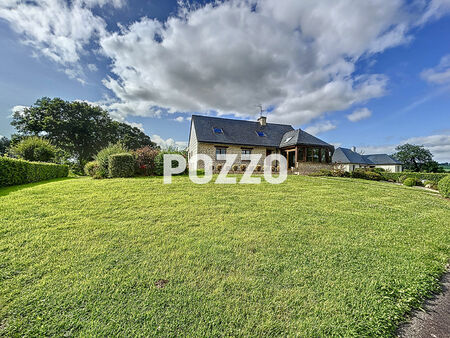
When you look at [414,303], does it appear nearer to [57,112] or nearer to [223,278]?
[223,278]

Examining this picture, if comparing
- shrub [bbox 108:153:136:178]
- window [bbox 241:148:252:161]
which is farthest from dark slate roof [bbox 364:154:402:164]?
shrub [bbox 108:153:136:178]

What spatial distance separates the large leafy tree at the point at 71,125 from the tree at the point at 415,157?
217ft

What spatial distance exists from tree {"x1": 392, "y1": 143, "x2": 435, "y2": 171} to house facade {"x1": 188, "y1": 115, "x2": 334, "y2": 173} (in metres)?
42.4

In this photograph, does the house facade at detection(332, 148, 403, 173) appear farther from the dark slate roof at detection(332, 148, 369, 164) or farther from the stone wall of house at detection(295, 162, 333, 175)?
the stone wall of house at detection(295, 162, 333, 175)

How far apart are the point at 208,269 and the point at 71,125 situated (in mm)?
35431

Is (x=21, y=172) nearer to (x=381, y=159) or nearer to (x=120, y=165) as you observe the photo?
(x=120, y=165)

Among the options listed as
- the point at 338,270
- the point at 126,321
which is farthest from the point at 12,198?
the point at 338,270

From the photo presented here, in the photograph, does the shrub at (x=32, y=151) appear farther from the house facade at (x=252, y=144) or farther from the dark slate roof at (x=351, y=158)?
the dark slate roof at (x=351, y=158)

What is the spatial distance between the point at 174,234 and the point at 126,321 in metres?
2.06

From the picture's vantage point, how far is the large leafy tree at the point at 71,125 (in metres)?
26.2

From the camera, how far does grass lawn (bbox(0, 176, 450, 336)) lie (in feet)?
6.64

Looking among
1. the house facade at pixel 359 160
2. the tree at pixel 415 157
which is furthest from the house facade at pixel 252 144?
the tree at pixel 415 157

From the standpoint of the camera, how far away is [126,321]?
199 centimetres

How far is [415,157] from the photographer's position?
4294cm
